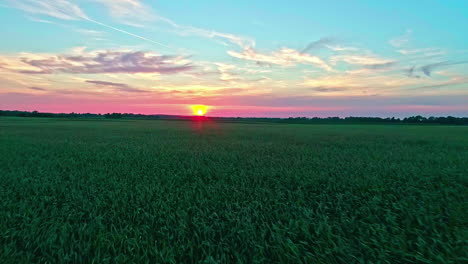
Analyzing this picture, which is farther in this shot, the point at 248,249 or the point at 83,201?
the point at 83,201

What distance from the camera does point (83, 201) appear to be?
4.70 m

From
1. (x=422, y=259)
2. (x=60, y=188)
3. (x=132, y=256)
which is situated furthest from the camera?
(x=60, y=188)

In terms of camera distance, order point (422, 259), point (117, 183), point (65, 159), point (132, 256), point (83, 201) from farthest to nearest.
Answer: point (65, 159) → point (117, 183) → point (83, 201) → point (132, 256) → point (422, 259)

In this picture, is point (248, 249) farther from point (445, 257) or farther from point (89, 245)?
point (445, 257)

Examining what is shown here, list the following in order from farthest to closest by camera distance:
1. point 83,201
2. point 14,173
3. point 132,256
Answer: point 14,173 → point 83,201 → point 132,256

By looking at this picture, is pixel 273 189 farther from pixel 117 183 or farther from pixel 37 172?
pixel 37 172

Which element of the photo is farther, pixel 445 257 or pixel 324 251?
pixel 324 251

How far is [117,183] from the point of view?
19.8ft

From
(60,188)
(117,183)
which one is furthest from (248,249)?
(60,188)

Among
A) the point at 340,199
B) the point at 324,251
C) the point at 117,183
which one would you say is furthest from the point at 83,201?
the point at 340,199

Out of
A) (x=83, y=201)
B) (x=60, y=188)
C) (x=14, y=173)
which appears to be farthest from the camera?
(x=14, y=173)

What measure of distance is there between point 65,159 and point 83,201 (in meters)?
6.36

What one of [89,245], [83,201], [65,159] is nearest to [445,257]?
[89,245]

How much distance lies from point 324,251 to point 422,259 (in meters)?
1.11
